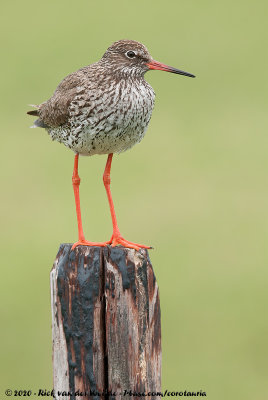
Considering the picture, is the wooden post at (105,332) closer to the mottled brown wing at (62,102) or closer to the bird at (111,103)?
the bird at (111,103)

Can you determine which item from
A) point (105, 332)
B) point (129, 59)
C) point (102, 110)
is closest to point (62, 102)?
point (102, 110)

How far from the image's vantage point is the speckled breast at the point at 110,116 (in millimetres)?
6414

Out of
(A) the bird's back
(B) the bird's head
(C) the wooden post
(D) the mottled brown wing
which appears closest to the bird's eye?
(B) the bird's head

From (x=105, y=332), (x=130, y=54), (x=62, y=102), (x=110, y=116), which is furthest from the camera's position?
(x=62, y=102)

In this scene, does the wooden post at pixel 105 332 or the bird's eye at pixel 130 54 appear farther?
the bird's eye at pixel 130 54

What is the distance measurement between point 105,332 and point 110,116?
2033 millimetres

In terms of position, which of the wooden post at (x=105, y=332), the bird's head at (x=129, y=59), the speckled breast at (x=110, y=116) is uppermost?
the bird's head at (x=129, y=59)

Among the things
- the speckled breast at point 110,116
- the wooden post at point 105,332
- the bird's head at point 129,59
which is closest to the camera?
the wooden post at point 105,332

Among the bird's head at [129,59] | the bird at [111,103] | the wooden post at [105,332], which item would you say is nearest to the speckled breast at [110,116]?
the bird at [111,103]

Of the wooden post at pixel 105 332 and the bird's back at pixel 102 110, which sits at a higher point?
the bird's back at pixel 102 110

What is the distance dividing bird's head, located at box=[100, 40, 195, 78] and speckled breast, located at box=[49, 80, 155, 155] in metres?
0.12

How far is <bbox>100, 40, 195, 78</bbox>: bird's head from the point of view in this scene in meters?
6.62

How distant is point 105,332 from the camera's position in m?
4.89

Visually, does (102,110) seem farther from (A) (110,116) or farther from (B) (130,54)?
(B) (130,54)
